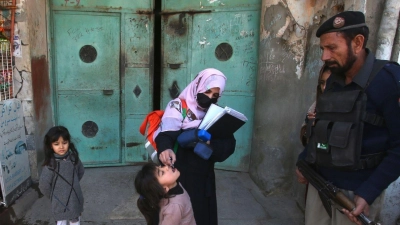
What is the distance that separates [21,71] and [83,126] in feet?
3.65

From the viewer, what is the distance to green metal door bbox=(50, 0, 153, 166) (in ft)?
13.8

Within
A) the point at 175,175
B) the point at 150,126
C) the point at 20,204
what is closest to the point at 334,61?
the point at 175,175

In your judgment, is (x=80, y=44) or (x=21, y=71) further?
(x=80, y=44)

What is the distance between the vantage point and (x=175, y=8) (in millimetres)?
4320

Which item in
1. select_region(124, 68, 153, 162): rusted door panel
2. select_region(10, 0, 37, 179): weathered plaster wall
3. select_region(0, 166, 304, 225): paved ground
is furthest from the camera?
select_region(124, 68, 153, 162): rusted door panel

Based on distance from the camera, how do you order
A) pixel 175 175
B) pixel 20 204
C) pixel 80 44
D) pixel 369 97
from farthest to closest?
pixel 80 44 < pixel 20 204 < pixel 175 175 < pixel 369 97

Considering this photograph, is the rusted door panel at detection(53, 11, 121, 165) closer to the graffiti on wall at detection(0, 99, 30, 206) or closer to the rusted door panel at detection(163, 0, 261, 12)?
the rusted door panel at detection(163, 0, 261, 12)

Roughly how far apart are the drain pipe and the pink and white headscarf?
1379 mm

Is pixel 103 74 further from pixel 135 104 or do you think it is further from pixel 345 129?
pixel 345 129

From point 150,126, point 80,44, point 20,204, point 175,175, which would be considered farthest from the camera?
point 80,44

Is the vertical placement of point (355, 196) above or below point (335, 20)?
below

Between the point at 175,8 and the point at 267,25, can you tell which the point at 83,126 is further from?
the point at 267,25

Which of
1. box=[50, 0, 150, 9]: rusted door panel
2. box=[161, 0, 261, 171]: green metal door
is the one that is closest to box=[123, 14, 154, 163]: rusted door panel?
box=[50, 0, 150, 9]: rusted door panel

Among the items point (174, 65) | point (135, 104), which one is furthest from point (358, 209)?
point (135, 104)
